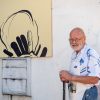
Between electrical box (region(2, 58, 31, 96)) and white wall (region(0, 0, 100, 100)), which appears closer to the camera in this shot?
white wall (region(0, 0, 100, 100))

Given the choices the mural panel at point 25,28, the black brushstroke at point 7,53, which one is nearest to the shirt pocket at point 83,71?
the mural panel at point 25,28

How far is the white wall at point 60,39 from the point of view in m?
5.80

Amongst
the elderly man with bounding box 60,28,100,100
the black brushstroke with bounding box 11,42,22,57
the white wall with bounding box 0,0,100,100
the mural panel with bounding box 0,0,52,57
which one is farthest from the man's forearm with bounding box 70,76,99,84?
the black brushstroke with bounding box 11,42,22,57

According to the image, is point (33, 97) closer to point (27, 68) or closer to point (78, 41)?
A: point (27, 68)

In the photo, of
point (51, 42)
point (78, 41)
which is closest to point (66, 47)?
point (51, 42)

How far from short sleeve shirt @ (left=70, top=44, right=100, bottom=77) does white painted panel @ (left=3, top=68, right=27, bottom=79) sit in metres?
2.00

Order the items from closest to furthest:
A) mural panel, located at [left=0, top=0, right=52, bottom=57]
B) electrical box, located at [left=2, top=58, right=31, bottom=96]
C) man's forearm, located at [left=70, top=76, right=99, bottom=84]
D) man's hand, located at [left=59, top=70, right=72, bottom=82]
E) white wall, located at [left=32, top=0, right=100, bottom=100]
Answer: man's forearm, located at [left=70, top=76, right=99, bottom=84] → man's hand, located at [left=59, top=70, right=72, bottom=82] → white wall, located at [left=32, top=0, right=100, bottom=100] → mural panel, located at [left=0, top=0, right=52, bottom=57] → electrical box, located at [left=2, top=58, right=31, bottom=96]

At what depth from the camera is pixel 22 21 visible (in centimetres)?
652

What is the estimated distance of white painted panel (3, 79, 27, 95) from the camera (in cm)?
655

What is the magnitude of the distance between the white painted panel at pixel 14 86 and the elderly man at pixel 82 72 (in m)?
2.00

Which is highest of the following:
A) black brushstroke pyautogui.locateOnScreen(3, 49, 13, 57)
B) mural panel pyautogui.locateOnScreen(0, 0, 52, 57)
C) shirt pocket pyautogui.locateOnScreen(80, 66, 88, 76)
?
mural panel pyautogui.locateOnScreen(0, 0, 52, 57)

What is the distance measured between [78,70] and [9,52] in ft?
7.76

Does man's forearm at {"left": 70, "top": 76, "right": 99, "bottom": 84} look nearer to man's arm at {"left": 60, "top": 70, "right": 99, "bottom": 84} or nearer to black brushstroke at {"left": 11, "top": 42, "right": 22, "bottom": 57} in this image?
man's arm at {"left": 60, "top": 70, "right": 99, "bottom": 84}

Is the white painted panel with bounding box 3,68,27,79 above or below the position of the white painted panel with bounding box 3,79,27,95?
above
